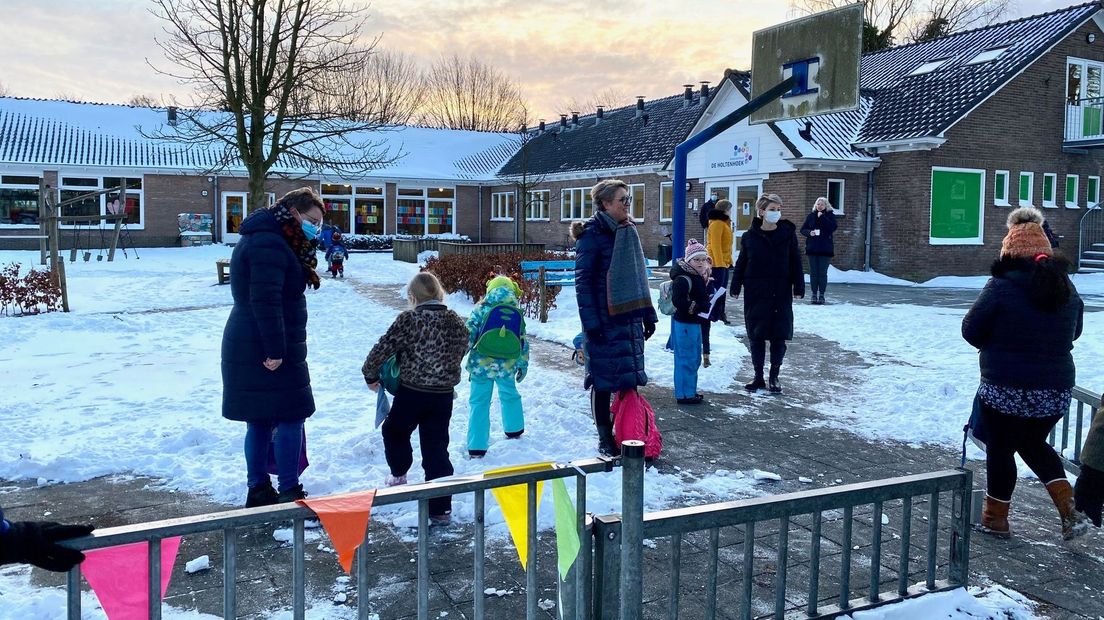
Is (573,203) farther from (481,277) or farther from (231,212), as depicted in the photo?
(481,277)

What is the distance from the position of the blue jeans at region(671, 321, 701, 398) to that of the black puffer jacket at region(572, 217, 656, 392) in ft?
5.92

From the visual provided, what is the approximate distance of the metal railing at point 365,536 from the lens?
2346 millimetres

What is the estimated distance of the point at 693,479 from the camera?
226 inches

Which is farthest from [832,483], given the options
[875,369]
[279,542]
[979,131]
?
[979,131]

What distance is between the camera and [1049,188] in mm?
24312

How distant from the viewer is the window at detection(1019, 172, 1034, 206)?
23.8m

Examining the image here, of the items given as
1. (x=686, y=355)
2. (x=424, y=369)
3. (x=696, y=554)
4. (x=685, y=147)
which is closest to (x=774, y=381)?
(x=686, y=355)

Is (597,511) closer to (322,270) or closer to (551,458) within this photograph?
(551,458)

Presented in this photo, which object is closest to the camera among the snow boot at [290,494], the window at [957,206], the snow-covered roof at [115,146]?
the snow boot at [290,494]

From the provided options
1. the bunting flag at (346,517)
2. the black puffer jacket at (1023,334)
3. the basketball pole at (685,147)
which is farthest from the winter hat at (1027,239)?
the basketball pole at (685,147)

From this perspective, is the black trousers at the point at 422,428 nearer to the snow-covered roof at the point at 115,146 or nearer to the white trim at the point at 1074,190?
the white trim at the point at 1074,190

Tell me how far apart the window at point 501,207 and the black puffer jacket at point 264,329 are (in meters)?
36.0

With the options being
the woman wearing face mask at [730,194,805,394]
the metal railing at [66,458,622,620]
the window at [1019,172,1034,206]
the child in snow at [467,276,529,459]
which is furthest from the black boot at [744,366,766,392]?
the window at [1019,172,1034,206]

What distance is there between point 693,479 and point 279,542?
106 inches
